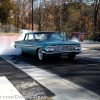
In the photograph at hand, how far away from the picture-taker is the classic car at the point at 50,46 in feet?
37.4

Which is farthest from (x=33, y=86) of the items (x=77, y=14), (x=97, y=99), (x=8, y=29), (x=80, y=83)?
(x=77, y=14)

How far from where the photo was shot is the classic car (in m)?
11.4

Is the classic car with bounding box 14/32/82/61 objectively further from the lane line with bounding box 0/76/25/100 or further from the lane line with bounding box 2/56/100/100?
the lane line with bounding box 0/76/25/100

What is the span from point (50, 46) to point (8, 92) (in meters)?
5.64

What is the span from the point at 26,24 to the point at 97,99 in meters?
80.7

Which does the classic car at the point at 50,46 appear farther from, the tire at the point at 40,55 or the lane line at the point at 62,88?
the lane line at the point at 62,88

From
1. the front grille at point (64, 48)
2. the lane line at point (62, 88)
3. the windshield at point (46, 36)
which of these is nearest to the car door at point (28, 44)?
the windshield at point (46, 36)

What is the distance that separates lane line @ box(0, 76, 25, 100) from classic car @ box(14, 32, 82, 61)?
444cm

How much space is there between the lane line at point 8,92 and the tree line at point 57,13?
5251 centimetres

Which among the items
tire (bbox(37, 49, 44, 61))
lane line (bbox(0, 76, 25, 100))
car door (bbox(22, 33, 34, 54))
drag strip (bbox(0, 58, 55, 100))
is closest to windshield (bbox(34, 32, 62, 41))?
car door (bbox(22, 33, 34, 54))

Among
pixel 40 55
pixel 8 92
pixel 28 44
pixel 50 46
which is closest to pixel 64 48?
pixel 50 46

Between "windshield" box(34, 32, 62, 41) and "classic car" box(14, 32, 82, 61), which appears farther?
"windshield" box(34, 32, 62, 41)

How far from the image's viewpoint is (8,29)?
53.2 m

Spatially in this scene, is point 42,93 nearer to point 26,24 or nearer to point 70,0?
point 70,0
